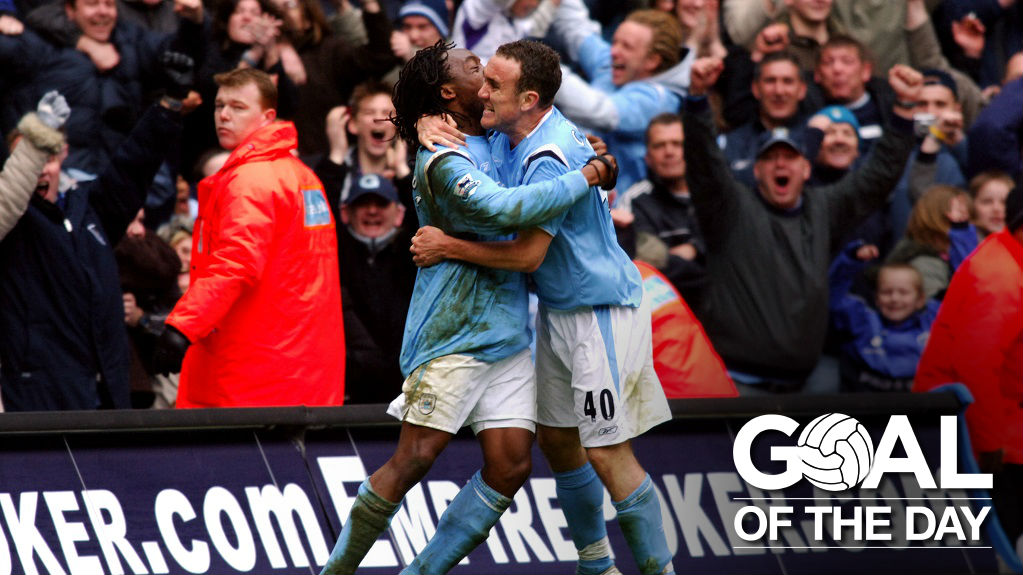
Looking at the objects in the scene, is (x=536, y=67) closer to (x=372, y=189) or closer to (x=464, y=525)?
(x=464, y=525)

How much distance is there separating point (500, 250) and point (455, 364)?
48cm

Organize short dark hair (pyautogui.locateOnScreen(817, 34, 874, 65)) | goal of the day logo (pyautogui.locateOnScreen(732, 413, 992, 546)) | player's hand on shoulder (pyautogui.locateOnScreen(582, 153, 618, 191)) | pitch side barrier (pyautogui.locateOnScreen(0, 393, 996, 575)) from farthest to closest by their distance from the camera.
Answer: short dark hair (pyautogui.locateOnScreen(817, 34, 874, 65))
goal of the day logo (pyautogui.locateOnScreen(732, 413, 992, 546))
pitch side barrier (pyautogui.locateOnScreen(0, 393, 996, 575))
player's hand on shoulder (pyautogui.locateOnScreen(582, 153, 618, 191))

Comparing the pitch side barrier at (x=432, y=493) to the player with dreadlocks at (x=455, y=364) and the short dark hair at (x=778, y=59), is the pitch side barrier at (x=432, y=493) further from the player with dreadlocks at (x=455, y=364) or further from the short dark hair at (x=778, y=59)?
the short dark hair at (x=778, y=59)

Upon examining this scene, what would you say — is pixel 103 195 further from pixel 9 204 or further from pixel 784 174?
pixel 784 174

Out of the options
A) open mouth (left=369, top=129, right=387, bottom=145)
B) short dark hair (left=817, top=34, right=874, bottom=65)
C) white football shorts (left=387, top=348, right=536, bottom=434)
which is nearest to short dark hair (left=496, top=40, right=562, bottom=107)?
white football shorts (left=387, top=348, right=536, bottom=434)

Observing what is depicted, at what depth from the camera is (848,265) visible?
10766 millimetres

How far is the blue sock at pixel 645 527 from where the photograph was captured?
6.31 metres

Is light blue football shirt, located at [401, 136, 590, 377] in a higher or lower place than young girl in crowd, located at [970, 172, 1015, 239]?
higher

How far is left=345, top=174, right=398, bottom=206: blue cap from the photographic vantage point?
29.9ft

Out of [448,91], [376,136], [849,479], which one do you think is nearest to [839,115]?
[849,479]

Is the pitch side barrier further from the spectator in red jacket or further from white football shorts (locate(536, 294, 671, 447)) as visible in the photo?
white football shorts (locate(536, 294, 671, 447))

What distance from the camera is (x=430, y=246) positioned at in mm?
6199

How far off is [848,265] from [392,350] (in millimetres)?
3506

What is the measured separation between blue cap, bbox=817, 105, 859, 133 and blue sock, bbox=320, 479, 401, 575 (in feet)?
19.7
